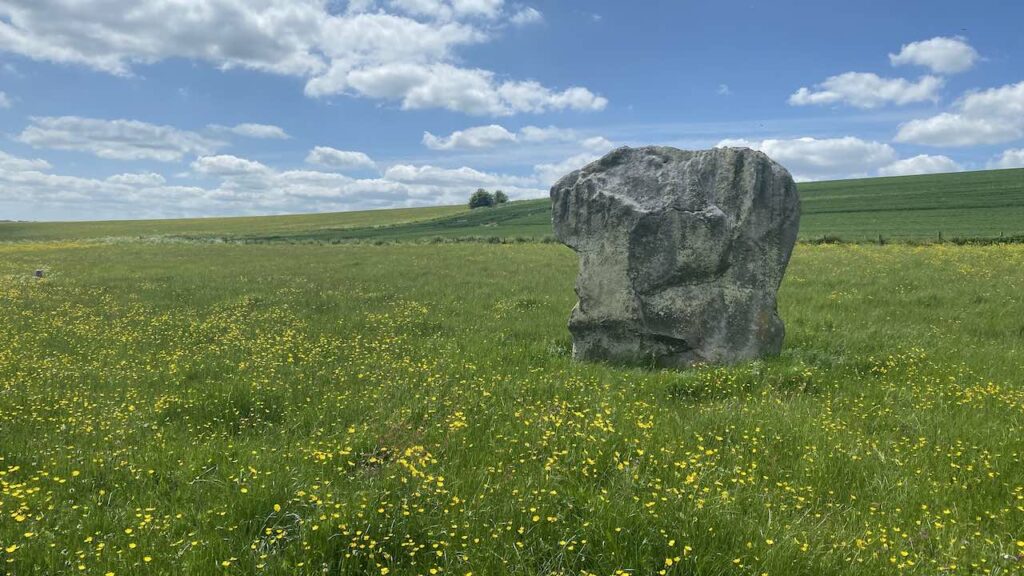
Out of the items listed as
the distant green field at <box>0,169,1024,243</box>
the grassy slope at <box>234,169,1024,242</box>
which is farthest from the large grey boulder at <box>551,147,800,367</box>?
the grassy slope at <box>234,169,1024,242</box>

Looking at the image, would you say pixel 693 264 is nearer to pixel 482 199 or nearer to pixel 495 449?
pixel 495 449

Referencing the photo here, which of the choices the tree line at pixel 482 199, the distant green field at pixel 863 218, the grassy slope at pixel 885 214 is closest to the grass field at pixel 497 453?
the distant green field at pixel 863 218

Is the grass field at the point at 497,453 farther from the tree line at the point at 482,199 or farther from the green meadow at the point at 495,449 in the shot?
the tree line at the point at 482,199

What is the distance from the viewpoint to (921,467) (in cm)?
591

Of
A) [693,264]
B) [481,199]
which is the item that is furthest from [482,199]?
[693,264]

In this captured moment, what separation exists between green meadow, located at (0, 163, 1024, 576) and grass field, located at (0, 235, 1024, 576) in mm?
31

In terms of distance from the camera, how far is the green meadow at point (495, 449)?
4270mm

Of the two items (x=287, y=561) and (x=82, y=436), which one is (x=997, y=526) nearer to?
(x=287, y=561)

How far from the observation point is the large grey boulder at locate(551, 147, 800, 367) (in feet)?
32.9

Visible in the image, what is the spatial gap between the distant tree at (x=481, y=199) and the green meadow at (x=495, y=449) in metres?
113

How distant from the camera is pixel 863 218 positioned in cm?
5872

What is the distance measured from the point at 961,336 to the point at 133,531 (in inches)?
553

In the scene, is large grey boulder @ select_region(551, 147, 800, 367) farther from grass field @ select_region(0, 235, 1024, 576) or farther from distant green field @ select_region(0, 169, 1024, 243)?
distant green field @ select_region(0, 169, 1024, 243)

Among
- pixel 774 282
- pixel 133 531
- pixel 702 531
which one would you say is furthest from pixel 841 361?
pixel 133 531
